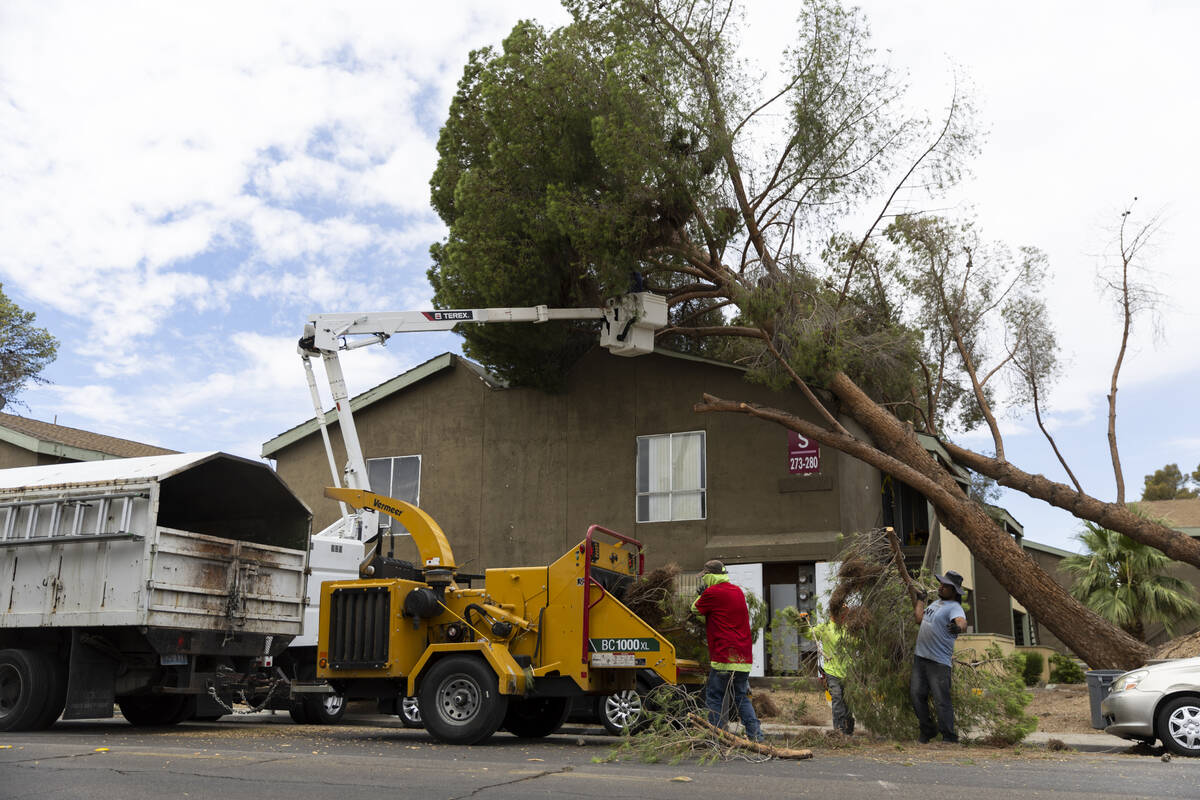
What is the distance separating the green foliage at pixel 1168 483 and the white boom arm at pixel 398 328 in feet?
171

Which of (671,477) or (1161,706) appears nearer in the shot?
(1161,706)

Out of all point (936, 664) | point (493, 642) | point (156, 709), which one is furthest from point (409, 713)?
point (936, 664)

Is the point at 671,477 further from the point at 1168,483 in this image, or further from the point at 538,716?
the point at 1168,483

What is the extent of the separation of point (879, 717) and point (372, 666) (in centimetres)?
538

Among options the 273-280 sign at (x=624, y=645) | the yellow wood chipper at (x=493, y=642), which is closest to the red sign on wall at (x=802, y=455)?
the yellow wood chipper at (x=493, y=642)

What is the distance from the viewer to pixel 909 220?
786 inches

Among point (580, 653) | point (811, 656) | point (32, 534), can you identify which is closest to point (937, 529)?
point (811, 656)

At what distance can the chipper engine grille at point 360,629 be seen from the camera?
1138 centimetres

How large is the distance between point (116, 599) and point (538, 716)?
4.66 m

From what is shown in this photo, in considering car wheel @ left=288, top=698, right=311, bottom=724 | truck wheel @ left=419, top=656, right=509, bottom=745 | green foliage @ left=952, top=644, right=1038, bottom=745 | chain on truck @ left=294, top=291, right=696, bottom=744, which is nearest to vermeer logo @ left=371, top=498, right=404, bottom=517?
chain on truck @ left=294, top=291, right=696, bottom=744

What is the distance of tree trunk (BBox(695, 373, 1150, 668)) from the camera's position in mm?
16422

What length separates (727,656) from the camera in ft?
32.8

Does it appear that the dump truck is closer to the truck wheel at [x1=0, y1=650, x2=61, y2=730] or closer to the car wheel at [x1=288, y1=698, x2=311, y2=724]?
the truck wheel at [x1=0, y1=650, x2=61, y2=730]

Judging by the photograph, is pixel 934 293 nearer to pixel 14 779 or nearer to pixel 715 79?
pixel 715 79
